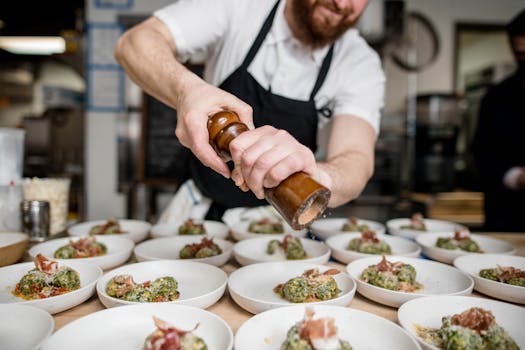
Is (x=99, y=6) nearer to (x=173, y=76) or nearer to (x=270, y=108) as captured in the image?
(x=270, y=108)

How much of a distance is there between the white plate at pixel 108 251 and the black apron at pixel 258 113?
657 mm

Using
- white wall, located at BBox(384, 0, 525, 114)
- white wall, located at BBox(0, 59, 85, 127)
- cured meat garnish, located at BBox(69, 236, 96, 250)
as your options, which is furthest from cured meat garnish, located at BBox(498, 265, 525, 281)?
white wall, located at BBox(0, 59, 85, 127)

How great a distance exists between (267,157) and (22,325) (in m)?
0.75

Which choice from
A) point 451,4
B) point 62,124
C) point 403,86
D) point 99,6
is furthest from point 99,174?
point 451,4

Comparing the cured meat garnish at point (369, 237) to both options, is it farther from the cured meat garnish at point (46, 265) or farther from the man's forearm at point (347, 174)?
the cured meat garnish at point (46, 265)

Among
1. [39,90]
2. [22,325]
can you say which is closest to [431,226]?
[22,325]

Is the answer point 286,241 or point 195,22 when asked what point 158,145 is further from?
point 286,241

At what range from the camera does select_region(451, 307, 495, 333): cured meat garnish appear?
105 cm

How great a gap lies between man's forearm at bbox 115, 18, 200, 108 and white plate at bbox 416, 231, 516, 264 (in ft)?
4.09

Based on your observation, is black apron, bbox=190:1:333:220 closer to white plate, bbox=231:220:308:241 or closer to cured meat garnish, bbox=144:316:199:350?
white plate, bbox=231:220:308:241

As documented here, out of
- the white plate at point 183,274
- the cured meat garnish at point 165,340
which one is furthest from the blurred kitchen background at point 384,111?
the cured meat garnish at point 165,340

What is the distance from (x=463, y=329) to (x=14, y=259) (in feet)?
4.90

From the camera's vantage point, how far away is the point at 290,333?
3.15 feet

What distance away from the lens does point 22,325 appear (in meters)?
1.02
